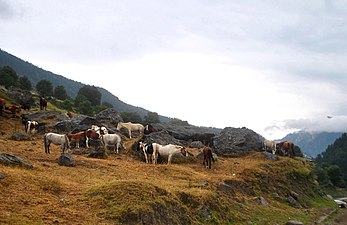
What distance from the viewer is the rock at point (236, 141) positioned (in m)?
35.0

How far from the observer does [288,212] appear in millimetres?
24141

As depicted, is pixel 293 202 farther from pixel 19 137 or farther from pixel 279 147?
pixel 19 137

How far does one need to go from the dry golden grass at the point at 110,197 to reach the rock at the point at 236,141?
10.5 m

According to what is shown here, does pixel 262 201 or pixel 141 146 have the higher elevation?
pixel 141 146

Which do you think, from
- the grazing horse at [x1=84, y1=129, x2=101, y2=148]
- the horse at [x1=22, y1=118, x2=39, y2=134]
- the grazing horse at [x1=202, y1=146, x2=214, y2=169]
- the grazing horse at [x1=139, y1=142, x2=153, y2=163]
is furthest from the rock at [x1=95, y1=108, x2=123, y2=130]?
the grazing horse at [x1=202, y1=146, x2=214, y2=169]

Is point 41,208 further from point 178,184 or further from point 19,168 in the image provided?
point 178,184

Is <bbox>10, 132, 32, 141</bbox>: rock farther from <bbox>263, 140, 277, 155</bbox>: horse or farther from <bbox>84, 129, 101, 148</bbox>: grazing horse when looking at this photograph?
<bbox>263, 140, 277, 155</bbox>: horse

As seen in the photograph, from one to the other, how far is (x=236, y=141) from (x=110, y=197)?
23.5 m

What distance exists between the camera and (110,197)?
14148 mm

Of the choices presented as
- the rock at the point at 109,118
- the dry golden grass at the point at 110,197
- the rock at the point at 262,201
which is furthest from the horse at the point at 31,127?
the rock at the point at 262,201

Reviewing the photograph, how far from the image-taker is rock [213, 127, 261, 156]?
34969mm

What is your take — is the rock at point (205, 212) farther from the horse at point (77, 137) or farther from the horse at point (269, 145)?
the horse at point (269, 145)

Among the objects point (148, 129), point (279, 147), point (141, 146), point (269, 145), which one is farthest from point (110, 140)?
point (279, 147)

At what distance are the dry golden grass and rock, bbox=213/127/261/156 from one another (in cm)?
1052
